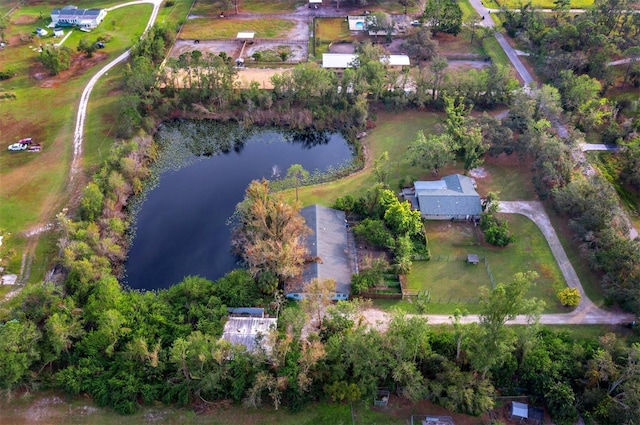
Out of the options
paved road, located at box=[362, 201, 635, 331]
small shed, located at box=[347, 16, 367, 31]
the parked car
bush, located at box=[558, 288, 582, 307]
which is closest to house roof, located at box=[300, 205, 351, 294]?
paved road, located at box=[362, 201, 635, 331]

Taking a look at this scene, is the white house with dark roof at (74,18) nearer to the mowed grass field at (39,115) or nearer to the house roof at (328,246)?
the mowed grass field at (39,115)

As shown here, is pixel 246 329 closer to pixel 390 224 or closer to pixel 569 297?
pixel 390 224

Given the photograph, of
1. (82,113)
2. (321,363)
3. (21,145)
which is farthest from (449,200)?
(21,145)

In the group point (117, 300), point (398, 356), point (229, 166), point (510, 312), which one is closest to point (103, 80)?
point (229, 166)

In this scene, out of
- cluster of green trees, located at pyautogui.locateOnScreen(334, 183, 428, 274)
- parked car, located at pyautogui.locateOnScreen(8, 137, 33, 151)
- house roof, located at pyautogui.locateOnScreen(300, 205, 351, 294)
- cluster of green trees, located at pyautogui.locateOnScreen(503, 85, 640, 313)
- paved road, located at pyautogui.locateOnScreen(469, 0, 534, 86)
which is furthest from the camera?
paved road, located at pyautogui.locateOnScreen(469, 0, 534, 86)

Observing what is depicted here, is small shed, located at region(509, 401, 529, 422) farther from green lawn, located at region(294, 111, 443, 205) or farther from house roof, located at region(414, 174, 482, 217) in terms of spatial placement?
green lawn, located at region(294, 111, 443, 205)
